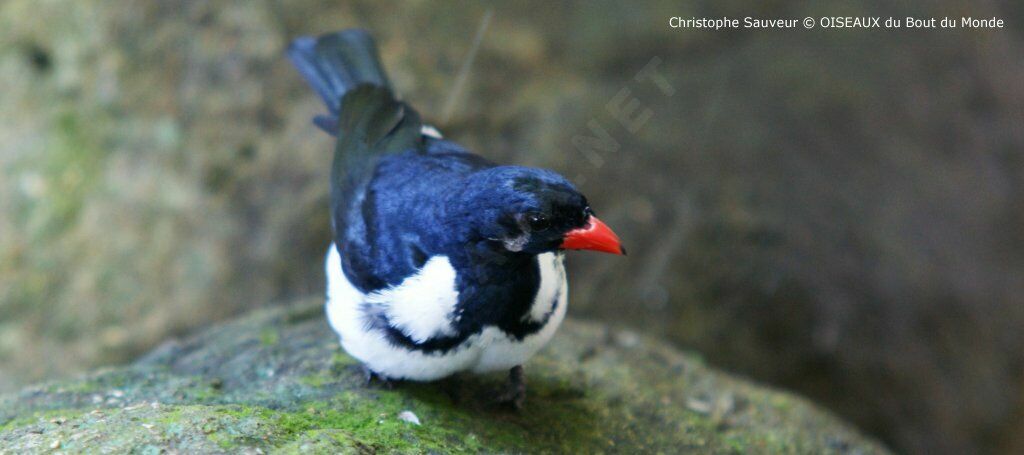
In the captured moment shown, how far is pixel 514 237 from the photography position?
3143 mm

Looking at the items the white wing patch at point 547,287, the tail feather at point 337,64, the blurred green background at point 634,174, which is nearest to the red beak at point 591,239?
the white wing patch at point 547,287

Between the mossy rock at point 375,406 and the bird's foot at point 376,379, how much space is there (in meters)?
0.03

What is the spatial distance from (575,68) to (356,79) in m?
2.06

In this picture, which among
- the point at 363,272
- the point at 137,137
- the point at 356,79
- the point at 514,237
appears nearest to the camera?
the point at 514,237

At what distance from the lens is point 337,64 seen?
457cm

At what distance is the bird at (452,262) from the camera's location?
313cm

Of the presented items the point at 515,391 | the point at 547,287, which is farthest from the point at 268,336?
the point at 547,287

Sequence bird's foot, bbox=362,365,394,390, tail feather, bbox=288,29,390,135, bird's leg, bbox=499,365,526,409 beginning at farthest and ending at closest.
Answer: tail feather, bbox=288,29,390,135, bird's leg, bbox=499,365,526,409, bird's foot, bbox=362,365,394,390

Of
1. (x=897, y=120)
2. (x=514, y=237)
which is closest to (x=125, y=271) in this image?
(x=514, y=237)

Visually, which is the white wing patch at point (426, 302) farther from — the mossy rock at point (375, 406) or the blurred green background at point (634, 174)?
the blurred green background at point (634, 174)

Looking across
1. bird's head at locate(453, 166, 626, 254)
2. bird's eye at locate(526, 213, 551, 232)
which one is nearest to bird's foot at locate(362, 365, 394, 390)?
bird's head at locate(453, 166, 626, 254)

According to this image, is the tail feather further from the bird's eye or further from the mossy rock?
the bird's eye

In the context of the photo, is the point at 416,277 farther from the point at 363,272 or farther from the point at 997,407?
the point at 997,407

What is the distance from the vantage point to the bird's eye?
10.1ft
